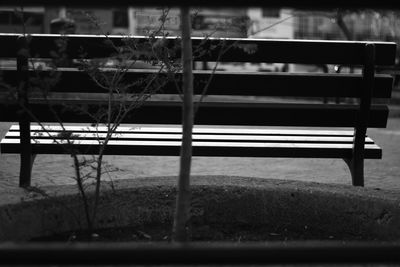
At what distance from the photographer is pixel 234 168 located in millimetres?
6082

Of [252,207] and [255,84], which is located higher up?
[255,84]

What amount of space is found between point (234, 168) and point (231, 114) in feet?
7.06

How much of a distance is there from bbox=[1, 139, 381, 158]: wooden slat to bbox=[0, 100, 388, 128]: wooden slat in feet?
0.48

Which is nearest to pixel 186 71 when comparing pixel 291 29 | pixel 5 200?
pixel 5 200

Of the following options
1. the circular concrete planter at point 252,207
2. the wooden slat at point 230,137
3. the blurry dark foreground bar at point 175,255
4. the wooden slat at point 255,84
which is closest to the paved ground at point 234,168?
the wooden slat at point 230,137

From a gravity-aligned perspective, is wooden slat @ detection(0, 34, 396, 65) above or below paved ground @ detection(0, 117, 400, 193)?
above

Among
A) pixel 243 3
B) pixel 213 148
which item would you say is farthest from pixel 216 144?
pixel 243 3

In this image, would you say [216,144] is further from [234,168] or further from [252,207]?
[234,168]

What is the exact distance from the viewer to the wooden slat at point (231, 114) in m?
3.95

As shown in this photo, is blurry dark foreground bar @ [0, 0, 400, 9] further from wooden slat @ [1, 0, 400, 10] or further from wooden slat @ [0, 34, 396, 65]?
wooden slat @ [0, 34, 396, 65]

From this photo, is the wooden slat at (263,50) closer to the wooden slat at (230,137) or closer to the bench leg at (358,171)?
the wooden slat at (230,137)

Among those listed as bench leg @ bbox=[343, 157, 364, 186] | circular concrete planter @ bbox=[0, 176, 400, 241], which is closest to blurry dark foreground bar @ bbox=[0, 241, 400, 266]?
circular concrete planter @ bbox=[0, 176, 400, 241]

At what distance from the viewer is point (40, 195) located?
2.96m

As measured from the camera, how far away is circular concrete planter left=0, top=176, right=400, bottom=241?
3045 mm
